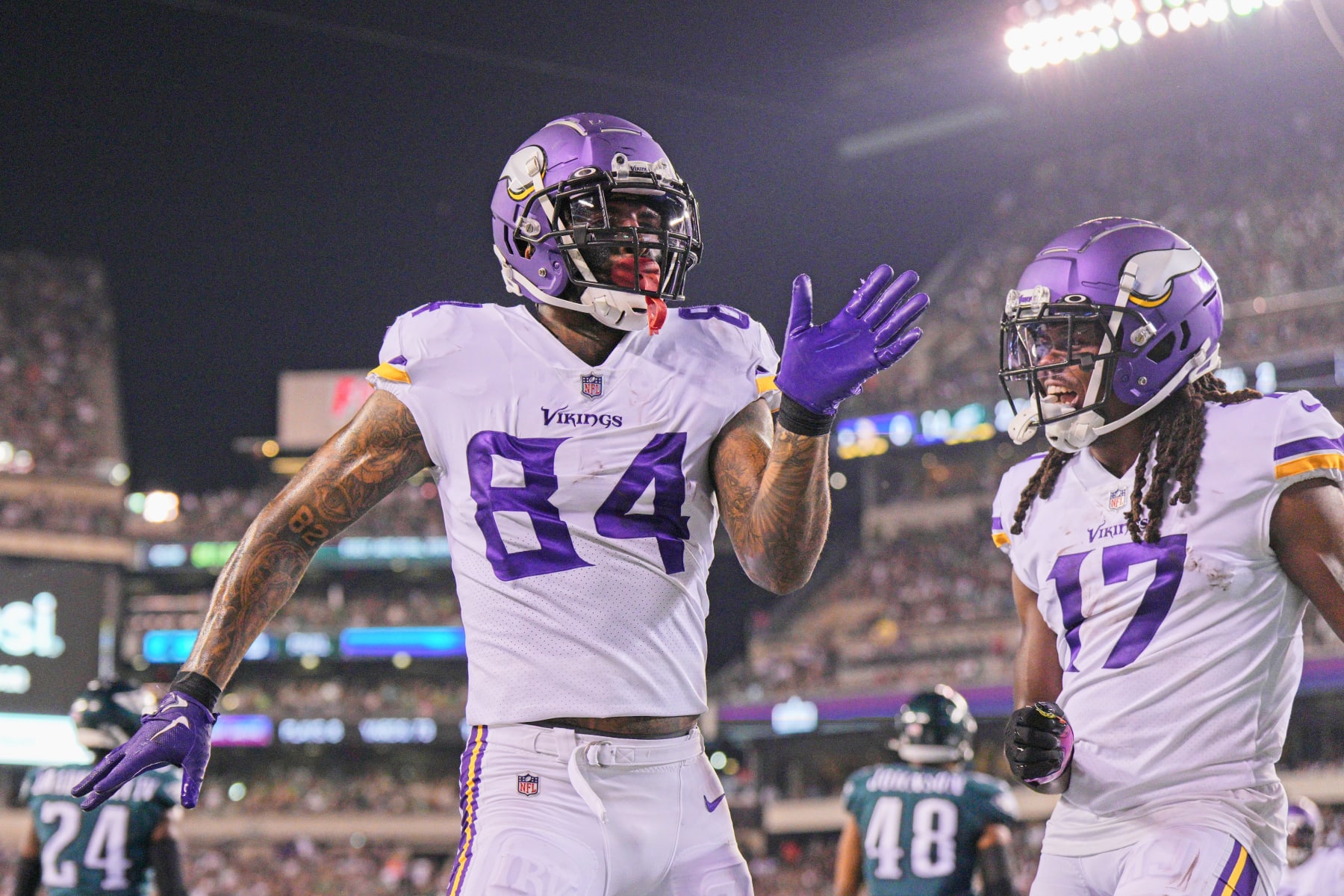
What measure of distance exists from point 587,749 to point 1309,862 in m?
4.53

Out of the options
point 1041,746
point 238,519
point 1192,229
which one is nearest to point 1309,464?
point 1041,746

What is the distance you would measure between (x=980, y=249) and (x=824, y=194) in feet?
13.0

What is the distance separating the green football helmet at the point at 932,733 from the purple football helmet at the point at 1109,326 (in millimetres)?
3639

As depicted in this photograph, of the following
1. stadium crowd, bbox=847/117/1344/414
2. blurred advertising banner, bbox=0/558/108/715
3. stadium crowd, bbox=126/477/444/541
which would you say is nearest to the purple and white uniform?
stadium crowd, bbox=847/117/1344/414

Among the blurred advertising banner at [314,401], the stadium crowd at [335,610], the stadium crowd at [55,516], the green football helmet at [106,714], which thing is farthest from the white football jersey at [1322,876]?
the stadium crowd at [55,516]

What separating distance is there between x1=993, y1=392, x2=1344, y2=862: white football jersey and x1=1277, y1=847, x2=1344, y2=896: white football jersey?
3.10 metres

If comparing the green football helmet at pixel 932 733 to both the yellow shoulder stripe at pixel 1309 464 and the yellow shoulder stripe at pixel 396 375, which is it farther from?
the yellow shoulder stripe at pixel 396 375

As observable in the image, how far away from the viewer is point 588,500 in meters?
2.99

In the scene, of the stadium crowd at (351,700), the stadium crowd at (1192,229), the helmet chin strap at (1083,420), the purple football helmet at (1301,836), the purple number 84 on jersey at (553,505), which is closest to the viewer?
the purple number 84 on jersey at (553,505)

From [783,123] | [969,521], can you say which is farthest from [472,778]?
[969,521]

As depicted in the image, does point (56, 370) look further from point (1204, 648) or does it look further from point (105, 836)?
point (1204, 648)

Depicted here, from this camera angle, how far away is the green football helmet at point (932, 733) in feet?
22.6

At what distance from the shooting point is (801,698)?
26.7 metres

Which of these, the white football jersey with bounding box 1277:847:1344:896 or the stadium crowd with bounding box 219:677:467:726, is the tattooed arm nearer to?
the white football jersey with bounding box 1277:847:1344:896
